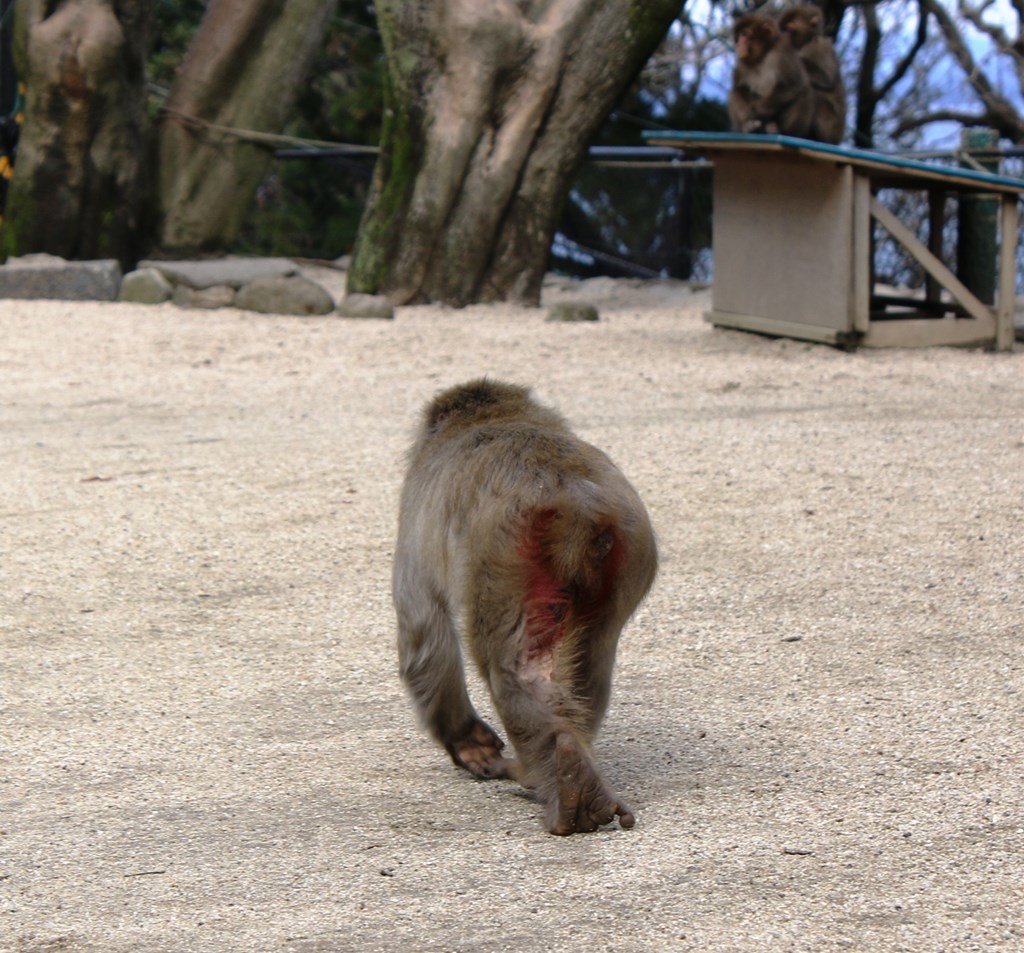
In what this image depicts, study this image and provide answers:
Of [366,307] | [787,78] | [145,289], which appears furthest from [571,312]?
[145,289]

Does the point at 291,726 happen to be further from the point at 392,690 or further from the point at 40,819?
the point at 40,819

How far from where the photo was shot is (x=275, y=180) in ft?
63.1

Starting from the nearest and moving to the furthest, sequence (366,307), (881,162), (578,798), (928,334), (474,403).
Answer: (578,798)
(474,403)
(881,162)
(928,334)
(366,307)

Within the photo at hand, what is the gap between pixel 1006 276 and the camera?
8852 millimetres

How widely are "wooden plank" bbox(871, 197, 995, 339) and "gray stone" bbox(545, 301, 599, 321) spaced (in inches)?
102

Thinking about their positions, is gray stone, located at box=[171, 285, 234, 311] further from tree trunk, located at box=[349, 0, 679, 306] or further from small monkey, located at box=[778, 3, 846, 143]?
small monkey, located at box=[778, 3, 846, 143]

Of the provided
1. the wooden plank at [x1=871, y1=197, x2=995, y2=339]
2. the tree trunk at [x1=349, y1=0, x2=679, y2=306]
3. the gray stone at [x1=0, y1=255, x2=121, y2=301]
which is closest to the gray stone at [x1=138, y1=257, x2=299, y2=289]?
the gray stone at [x1=0, y1=255, x2=121, y2=301]

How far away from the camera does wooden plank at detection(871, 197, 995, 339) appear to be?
8.93 metres

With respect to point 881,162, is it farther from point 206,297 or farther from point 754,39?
point 206,297

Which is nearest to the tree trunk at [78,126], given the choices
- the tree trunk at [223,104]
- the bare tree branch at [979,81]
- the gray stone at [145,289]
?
the tree trunk at [223,104]

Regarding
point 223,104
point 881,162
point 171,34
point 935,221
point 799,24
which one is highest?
point 171,34

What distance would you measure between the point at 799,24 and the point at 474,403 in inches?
333

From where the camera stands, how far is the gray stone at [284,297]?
10891 mm

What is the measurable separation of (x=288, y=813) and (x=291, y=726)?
599 millimetres
